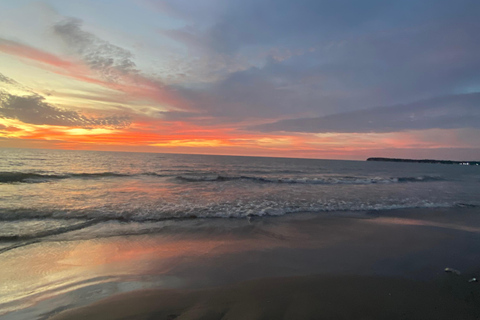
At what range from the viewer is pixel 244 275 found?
5309mm

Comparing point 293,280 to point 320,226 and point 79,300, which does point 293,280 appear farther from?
point 320,226

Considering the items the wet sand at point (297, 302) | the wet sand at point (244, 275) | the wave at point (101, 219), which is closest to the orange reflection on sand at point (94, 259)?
the wet sand at point (244, 275)

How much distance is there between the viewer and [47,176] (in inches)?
944

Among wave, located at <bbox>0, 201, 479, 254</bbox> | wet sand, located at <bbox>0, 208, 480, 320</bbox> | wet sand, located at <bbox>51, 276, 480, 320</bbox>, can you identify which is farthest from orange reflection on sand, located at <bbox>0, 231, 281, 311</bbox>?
wet sand, located at <bbox>51, 276, 480, 320</bbox>

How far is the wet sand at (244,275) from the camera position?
4.05m

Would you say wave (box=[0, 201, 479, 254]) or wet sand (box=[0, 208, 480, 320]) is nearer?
wet sand (box=[0, 208, 480, 320])

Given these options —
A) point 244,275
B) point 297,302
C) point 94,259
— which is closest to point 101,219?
point 94,259

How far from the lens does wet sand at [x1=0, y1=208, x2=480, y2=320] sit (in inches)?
159

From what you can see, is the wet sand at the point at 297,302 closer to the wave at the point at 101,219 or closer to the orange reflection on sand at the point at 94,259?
the orange reflection on sand at the point at 94,259

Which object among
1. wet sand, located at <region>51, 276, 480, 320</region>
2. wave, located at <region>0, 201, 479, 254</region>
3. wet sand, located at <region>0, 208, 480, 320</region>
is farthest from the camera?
wave, located at <region>0, 201, 479, 254</region>

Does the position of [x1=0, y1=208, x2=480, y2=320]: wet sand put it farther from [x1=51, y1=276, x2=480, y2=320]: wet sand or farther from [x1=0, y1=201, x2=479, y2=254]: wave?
[x1=0, y1=201, x2=479, y2=254]: wave

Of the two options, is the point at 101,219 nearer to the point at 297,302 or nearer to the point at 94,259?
the point at 94,259

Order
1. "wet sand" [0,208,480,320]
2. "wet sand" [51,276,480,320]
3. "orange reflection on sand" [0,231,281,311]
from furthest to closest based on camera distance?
"orange reflection on sand" [0,231,281,311] → "wet sand" [0,208,480,320] → "wet sand" [51,276,480,320]

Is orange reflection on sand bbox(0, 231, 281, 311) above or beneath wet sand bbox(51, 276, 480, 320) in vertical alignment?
beneath
